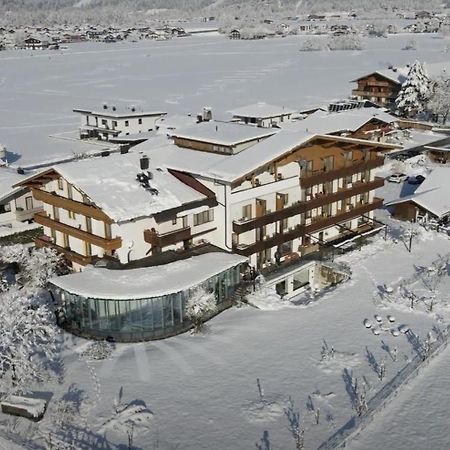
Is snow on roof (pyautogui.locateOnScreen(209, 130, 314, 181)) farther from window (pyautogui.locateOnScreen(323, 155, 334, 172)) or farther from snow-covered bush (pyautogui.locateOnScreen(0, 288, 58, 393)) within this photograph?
snow-covered bush (pyautogui.locateOnScreen(0, 288, 58, 393))

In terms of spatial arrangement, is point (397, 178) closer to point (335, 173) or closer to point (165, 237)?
point (335, 173)

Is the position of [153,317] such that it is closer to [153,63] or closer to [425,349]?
[425,349]

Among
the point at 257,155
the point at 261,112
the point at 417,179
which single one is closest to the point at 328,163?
the point at 257,155

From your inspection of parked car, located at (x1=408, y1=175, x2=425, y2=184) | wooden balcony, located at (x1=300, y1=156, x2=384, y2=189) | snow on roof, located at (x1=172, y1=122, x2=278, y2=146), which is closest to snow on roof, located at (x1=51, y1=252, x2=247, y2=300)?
snow on roof, located at (x1=172, y1=122, x2=278, y2=146)

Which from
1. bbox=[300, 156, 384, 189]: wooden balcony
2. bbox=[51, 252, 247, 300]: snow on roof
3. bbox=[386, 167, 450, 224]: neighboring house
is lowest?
bbox=[386, 167, 450, 224]: neighboring house

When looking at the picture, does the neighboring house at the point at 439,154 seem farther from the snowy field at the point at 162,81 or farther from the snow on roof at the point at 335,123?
the snowy field at the point at 162,81

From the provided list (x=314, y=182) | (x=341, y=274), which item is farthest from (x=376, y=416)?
(x=314, y=182)
